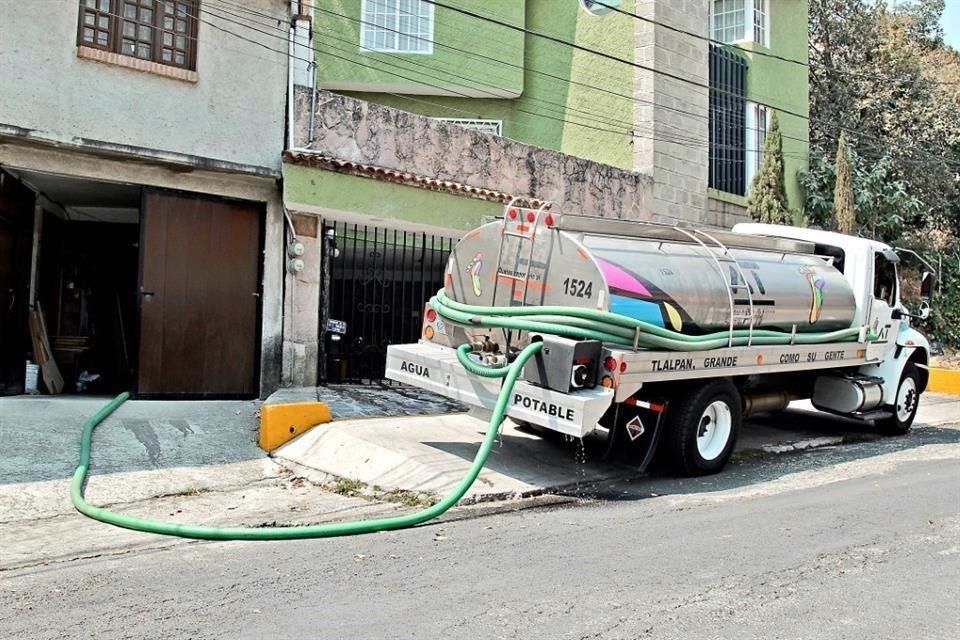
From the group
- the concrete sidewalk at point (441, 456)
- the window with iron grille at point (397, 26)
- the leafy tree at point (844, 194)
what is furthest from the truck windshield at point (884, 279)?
the window with iron grille at point (397, 26)

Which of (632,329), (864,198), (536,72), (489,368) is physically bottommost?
(489,368)

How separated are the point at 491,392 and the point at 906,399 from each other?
6486 mm

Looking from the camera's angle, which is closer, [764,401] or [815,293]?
[815,293]

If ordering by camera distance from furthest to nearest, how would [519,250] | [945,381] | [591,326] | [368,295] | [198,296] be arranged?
[945,381] < [368,295] < [198,296] < [519,250] < [591,326]

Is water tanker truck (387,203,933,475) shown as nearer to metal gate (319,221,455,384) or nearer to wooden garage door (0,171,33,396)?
metal gate (319,221,455,384)

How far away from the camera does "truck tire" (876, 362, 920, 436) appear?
1039 centimetres

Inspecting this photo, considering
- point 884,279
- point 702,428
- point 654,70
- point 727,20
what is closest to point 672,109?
point 654,70

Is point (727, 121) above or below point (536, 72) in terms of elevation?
below

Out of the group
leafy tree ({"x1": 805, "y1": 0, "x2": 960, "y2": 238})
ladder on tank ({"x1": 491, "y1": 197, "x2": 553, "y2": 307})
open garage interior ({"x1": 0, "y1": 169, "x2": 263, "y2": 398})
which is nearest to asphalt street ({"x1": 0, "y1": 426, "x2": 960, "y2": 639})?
ladder on tank ({"x1": 491, "y1": 197, "x2": 553, "y2": 307})

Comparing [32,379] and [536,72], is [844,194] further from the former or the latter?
[32,379]

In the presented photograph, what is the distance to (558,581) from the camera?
4.56 m

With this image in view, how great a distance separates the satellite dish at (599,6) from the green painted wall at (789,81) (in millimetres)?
4012

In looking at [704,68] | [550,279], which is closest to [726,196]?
[704,68]

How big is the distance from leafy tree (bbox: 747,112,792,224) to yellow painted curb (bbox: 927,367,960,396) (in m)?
4.50
